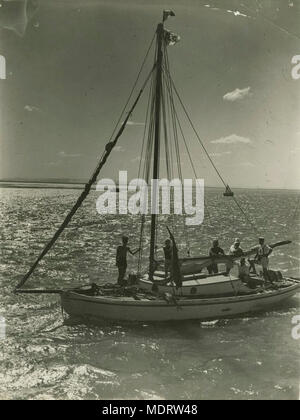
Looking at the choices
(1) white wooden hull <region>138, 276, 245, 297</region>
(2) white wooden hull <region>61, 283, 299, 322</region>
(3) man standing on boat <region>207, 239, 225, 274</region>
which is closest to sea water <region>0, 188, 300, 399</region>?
(2) white wooden hull <region>61, 283, 299, 322</region>

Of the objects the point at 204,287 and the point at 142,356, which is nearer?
the point at 142,356

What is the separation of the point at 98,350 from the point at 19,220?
170 ft

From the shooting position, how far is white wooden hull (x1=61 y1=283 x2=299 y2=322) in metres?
17.9

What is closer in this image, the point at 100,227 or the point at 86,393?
the point at 86,393

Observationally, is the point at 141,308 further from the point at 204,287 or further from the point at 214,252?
the point at 214,252

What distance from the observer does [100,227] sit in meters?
58.6

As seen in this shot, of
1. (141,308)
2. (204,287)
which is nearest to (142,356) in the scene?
(141,308)

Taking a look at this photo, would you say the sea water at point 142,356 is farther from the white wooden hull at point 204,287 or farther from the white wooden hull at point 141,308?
the white wooden hull at point 204,287

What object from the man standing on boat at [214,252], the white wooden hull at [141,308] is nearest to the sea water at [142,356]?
the white wooden hull at [141,308]

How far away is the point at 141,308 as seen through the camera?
58.9ft

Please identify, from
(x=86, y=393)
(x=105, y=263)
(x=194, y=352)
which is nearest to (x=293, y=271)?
(x=105, y=263)

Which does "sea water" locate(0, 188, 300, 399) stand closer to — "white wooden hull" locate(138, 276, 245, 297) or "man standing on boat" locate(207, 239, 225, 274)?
"white wooden hull" locate(138, 276, 245, 297)

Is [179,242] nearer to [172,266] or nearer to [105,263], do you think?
[105,263]
